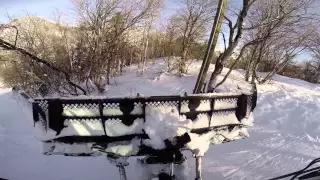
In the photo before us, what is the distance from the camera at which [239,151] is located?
28.5 feet

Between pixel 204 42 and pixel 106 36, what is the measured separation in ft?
22.7

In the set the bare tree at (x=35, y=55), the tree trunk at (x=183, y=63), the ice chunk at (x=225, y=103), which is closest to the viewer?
the ice chunk at (x=225, y=103)

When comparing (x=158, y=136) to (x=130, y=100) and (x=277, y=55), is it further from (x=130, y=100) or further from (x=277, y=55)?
(x=277, y=55)

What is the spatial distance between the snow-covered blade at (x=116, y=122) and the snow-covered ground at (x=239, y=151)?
1.29ft

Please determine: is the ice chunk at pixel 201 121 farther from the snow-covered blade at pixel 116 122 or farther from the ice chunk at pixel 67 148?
the ice chunk at pixel 67 148

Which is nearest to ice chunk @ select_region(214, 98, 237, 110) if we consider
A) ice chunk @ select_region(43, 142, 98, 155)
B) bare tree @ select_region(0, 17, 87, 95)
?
ice chunk @ select_region(43, 142, 98, 155)

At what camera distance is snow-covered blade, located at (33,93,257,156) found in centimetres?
382

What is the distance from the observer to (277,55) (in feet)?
75.2

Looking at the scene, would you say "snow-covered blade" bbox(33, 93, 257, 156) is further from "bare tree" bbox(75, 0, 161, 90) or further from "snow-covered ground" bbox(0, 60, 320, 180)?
"bare tree" bbox(75, 0, 161, 90)

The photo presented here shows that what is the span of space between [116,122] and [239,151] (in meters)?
5.53

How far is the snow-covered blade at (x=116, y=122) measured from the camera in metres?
3.82

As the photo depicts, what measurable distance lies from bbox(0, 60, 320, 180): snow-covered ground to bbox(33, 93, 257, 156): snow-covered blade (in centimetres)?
39

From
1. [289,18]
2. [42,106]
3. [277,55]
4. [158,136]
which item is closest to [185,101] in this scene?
[158,136]

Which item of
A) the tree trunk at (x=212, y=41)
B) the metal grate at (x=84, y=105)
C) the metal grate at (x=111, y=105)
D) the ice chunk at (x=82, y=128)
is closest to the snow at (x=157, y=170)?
the ice chunk at (x=82, y=128)
